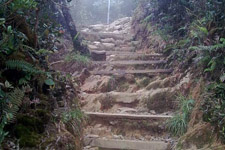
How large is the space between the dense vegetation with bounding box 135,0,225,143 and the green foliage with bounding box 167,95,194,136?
0.06 meters

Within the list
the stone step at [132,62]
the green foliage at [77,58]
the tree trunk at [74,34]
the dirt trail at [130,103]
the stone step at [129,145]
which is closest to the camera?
the stone step at [129,145]

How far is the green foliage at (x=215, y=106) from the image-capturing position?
317 cm

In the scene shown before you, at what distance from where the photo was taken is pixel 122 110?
496cm

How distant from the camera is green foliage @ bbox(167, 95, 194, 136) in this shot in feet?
13.1

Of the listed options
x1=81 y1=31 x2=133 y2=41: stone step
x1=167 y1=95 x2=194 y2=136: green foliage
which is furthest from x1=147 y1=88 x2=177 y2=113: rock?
x1=81 y1=31 x2=133 y2=41: stone step

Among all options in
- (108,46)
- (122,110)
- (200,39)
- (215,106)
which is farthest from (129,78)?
(108,46)

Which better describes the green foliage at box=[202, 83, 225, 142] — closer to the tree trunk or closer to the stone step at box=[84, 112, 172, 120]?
the stone step at box=[84, 112, 172, 120]

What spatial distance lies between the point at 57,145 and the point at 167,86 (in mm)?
3335

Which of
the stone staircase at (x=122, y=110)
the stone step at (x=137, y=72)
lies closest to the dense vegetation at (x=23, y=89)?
the stone staircase at (x=122, y=110)

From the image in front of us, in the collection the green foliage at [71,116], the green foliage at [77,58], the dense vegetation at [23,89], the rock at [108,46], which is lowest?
the rock at [108,46]

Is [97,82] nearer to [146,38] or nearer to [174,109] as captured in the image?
[174,109]

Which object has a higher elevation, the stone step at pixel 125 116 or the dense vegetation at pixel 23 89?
the dense vegetation at pixel 23 89

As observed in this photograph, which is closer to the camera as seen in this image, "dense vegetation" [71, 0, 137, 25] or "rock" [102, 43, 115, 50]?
"rock" [102, 43, 115, 50]

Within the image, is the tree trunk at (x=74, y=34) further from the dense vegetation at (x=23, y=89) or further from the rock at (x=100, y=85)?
the dense vegetation at (x=23, y=89)
